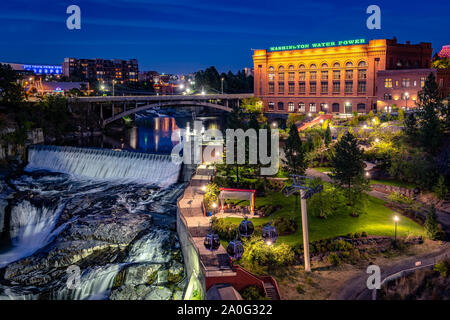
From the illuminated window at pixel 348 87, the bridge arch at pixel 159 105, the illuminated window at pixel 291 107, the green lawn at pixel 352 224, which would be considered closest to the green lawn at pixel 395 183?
the green lawn at pixel 352 224

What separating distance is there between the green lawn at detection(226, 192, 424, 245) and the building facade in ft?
170

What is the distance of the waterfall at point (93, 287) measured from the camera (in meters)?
24.3

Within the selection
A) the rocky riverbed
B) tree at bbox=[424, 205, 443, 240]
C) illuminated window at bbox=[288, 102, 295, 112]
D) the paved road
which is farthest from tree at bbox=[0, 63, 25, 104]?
tree at bbox=[424, 205, 443, 240]

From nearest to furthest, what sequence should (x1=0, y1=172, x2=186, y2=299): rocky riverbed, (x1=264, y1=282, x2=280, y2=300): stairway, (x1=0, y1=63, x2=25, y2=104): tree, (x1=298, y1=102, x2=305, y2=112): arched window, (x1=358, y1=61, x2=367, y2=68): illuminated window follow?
(x1=264, y1=282, x2=280, y2=300): stairway
(x1=0, y1=172, x2=186, y2=299): rocky riverbed
(x1=0, y1=63, x2=25, y2=104): tree
(x1=358, y1=61, x2=367, y2=68): illuminated window
(x1=298, y1=102, x2=305, y2=112): arched window

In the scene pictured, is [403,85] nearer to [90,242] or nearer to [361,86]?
[361,86]

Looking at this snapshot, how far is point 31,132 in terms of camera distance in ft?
221

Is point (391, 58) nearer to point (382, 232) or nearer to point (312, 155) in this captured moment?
point (312, 155)

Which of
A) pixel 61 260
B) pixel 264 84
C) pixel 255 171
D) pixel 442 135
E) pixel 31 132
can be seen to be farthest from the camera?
pixel 264 84

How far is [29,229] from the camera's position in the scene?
35188 millimetres

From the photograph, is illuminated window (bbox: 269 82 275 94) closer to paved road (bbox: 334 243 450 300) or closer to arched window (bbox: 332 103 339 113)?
arched window (bbox: 332 103 339 113)

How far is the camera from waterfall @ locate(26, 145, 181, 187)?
47.2 m
